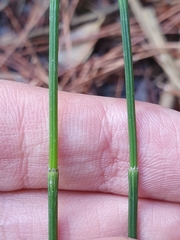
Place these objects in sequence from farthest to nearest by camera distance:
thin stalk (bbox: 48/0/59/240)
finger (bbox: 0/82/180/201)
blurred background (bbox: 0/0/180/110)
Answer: blurred background (bbox: 0/0/180/110), finger (bbox: 0/82/180/201), thin stalk (bbox: 48/0/59/240)

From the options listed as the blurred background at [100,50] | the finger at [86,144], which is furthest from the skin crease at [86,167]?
the blurred background at [100,50]

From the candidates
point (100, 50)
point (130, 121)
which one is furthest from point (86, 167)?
point (100, 50)

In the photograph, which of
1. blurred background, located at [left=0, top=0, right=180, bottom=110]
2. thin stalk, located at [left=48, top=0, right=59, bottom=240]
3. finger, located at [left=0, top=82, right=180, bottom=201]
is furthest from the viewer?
blurred background, located at [left=0, top=0, right=180, bottom=110]

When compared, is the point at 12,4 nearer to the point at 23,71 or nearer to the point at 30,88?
the point at 23,71

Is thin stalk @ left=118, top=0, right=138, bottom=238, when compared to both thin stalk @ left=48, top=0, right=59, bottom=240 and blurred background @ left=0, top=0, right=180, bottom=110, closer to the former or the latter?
thin stalk @ left=48, top=0, right=59, bottom=240

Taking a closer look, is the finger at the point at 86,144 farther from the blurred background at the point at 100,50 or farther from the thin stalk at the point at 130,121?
the blurred background at the point at 100,50

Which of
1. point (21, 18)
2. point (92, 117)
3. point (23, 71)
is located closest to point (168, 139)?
point (92, 117)

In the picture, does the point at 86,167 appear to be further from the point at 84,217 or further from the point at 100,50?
the point at 100,50

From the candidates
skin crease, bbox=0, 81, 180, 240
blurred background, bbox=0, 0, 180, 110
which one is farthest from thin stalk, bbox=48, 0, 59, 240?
blurred background, bbox=0, 0, 180, 110
